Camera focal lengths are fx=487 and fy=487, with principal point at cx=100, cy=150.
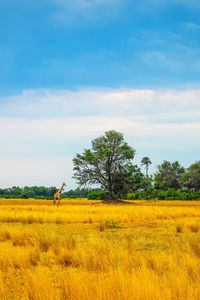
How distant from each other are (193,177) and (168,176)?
1786 cm

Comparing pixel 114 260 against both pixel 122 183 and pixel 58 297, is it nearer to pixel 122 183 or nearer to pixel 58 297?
pixel 58 297

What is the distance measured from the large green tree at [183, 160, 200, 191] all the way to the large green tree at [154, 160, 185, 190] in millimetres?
10000

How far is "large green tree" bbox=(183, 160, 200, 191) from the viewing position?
398 ft

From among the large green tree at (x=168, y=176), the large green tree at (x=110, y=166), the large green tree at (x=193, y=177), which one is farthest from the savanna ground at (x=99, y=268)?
the large green tree at (x=168, y=176)

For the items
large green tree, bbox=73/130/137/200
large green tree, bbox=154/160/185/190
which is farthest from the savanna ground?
large green tree, bbox=154/160/185/190

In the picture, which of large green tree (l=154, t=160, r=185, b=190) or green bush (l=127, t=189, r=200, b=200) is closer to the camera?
green bush (l=127, t=189, r=200, b=200)

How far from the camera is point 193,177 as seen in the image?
12194 cm

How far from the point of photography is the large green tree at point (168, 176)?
137 m

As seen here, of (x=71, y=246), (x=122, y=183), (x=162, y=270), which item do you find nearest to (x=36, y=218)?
(x=71, y=246)

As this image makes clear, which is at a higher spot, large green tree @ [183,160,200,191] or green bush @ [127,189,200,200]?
large green tree @ [183,160,200,191]

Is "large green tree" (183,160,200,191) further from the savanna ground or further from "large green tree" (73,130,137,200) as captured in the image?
the savanna ground

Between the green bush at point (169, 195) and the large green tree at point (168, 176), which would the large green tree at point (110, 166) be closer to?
the green bush at point (169, 195)

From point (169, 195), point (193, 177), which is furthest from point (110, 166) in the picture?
point (193, 177)

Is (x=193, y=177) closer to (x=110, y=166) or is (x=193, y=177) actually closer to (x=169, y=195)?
(x=169, y=195)
